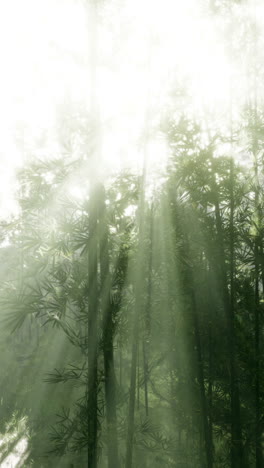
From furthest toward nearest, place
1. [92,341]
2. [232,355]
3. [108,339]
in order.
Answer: [232,355], [108,339], [92,341]

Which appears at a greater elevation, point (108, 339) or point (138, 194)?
point (138, 194)

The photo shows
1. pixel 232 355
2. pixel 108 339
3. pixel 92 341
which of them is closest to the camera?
pixel 92 341

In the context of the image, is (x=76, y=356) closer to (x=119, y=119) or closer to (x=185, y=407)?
(x=185, y=407)

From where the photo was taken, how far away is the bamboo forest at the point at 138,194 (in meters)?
3.49

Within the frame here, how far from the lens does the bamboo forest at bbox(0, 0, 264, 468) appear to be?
349 centimetres

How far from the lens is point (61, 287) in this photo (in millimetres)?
3750

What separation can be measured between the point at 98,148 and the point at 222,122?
6.57 ft

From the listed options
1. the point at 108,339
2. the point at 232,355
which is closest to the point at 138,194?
the point at 108,339

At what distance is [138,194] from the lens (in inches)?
160

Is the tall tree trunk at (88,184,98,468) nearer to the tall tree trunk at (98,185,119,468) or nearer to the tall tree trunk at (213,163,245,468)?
the tall tree trunk at (98,185,119,468)

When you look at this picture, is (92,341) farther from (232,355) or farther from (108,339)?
(232,355)

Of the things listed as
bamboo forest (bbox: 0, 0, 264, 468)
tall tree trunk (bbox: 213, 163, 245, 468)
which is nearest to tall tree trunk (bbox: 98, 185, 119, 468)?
bamboo forest (bbox: 0, 0, 264, 468)

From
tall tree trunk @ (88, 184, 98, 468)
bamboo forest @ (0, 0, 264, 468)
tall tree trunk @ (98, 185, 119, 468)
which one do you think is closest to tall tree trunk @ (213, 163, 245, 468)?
bamboo forest @ (0, 0, 264, 468)

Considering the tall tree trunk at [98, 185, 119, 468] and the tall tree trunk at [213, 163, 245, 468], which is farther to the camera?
the tall tree trunk at [213, 163, 245, 468]
